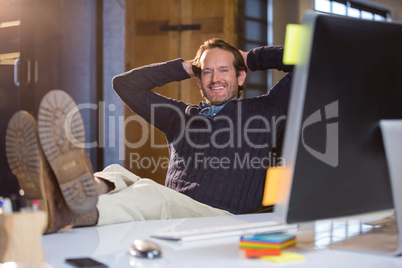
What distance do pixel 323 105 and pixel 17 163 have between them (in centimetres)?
51

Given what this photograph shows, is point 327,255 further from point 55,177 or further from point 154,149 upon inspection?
point 154,149

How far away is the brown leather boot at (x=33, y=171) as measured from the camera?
77cm

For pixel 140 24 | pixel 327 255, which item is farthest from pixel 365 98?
pixel 140 24

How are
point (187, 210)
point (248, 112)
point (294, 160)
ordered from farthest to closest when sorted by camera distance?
point (248, 112), point (187, 210), point (294, 160)

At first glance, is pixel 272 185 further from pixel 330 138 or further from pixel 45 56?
pixel 45 56

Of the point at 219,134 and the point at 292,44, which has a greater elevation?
the point at 292,44

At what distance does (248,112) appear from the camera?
1.99m

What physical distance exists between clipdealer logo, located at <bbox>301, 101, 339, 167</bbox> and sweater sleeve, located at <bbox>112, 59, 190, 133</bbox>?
4.90ft

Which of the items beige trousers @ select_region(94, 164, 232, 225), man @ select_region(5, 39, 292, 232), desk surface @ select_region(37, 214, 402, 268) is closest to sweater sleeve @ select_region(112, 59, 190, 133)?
man @ select_region(5, 39, 292, 232)

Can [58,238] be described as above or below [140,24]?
below

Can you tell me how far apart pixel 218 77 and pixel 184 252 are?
162 cm

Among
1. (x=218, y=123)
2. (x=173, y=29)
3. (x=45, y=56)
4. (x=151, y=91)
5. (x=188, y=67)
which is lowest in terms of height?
(x=218, y=123)

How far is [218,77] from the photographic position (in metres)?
2.24

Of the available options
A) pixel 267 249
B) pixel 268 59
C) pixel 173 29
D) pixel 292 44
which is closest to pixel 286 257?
pixel 267 249
